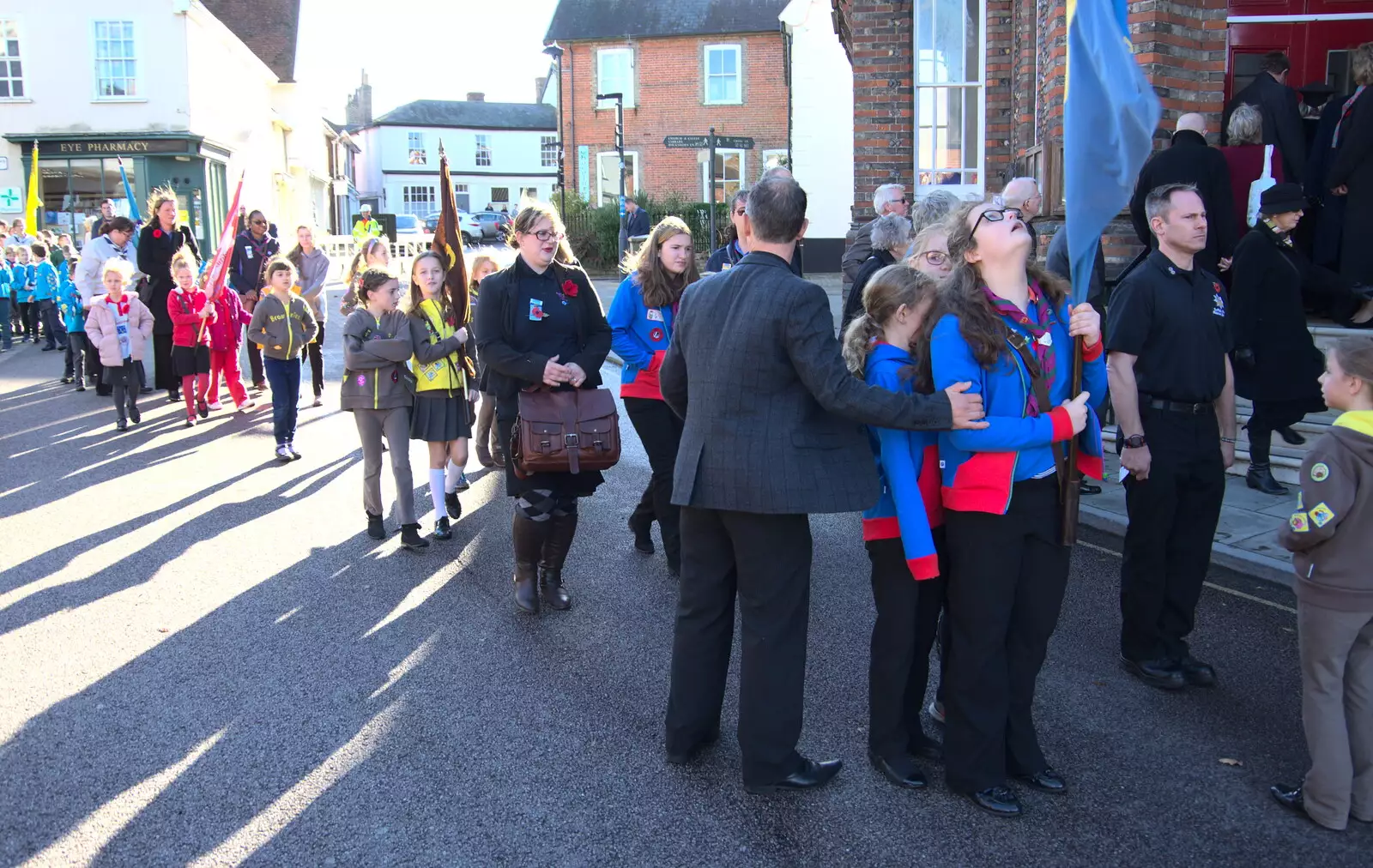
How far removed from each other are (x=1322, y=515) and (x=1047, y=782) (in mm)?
1209

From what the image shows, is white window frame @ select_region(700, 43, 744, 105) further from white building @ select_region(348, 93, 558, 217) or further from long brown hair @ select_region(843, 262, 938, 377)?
long brown hair @ select_region(843, 262, 938, 377)

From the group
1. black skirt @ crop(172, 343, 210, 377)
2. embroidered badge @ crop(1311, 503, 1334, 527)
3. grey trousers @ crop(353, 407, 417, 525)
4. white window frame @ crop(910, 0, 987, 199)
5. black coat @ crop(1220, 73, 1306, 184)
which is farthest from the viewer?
white window frame @ crop(910, 0, 987, 199)

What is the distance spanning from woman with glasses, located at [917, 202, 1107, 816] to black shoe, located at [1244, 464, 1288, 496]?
4.56 m

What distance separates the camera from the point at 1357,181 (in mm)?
8398

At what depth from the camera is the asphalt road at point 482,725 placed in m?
3.45

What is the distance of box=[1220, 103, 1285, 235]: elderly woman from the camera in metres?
8.33

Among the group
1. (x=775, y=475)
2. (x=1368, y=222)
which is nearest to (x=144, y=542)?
(x=775, y=475)

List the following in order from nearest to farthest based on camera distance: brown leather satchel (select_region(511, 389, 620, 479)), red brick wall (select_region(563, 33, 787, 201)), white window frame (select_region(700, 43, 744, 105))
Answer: brown leather satchel (select_region(511, 389, 620, 479)), red brick wall (select_region(563, 33, 787, 201)), white window frame (select_region(700, 43, 744, 105))

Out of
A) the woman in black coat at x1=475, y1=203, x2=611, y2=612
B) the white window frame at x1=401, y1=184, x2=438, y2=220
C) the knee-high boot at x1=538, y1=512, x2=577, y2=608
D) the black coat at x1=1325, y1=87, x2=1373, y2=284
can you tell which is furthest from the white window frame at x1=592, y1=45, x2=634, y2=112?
the white window frame at x1=401, y1=184, x2=438, y2=220

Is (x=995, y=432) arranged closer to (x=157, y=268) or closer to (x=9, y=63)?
(x=157, y=268)

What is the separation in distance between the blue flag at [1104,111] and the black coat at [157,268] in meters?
10.9

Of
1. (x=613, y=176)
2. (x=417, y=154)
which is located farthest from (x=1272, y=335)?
(x=417, y=154)

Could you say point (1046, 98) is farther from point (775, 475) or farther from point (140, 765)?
point (140, 765)

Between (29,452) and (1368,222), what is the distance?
1095 centimetres
